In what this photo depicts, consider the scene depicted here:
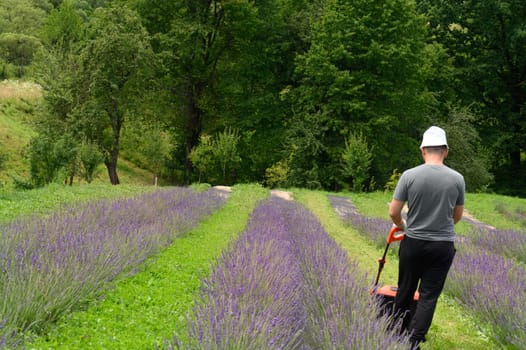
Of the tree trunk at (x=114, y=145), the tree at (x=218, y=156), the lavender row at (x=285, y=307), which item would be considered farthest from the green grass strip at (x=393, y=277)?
the tree trunk at (x=114, y=145)

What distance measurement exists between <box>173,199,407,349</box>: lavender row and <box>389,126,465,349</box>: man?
0.47m

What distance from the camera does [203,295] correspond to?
4316 millimetres

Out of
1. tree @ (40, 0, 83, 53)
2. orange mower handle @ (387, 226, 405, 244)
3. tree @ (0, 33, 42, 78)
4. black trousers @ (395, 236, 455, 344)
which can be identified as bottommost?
black trousers @ (395, 236, 455, 344)

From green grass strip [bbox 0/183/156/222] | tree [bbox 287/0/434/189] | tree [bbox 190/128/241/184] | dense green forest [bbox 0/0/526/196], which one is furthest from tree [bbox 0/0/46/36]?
green grass strip [bbox 0/183/156/222]

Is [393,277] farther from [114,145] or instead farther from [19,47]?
[19,47]

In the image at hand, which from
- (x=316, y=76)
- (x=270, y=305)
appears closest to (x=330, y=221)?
(x=270, y=305)

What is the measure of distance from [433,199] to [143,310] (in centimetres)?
301

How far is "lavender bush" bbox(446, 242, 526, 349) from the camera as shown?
4.30m

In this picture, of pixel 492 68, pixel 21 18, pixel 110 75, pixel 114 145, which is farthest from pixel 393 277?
pixel 21 18

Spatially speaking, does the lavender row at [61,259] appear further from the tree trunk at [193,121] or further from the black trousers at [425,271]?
the tree trunk at [193,121]

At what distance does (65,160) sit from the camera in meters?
18.2

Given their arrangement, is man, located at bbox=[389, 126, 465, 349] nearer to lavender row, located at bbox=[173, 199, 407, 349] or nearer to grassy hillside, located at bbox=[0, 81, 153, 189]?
lavender row, located at bbox=[173, 199, 407, 349]

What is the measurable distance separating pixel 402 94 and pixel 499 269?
68.7 ft

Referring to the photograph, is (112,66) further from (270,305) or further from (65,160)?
(270,305)
